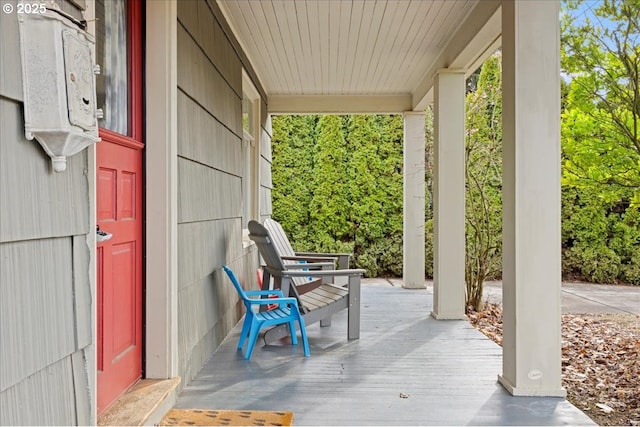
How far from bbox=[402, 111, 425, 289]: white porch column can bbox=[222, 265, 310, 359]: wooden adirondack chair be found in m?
3.91

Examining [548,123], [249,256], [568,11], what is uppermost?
[568,11]

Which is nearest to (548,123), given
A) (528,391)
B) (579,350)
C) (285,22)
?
(528,391)

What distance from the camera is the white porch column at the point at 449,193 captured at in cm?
529

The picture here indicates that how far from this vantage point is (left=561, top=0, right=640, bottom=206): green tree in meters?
4.17

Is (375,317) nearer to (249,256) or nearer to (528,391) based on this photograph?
(249,256)

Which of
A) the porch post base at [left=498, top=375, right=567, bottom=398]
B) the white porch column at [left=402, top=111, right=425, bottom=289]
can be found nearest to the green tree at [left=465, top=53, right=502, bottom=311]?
the white porch column at [left=402, top=111, right=425, bottom=289]

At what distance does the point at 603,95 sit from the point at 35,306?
15.9 feet

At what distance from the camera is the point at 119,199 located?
2371 millimetres

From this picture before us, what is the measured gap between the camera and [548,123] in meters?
2.99

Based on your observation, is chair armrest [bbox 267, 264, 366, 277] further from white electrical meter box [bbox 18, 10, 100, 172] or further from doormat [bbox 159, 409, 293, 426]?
white electrical meter box [bbox 18, 10, 100, 172]

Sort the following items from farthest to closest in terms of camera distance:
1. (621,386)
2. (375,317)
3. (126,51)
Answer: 1. (375,317)
2. (621,386)
3. (126,51)

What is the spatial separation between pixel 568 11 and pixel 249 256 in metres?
3.84

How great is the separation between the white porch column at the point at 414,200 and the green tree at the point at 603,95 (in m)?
2.57

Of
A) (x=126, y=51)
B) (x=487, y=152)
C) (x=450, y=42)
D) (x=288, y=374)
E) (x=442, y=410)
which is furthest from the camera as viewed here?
(x=487, y=152)
